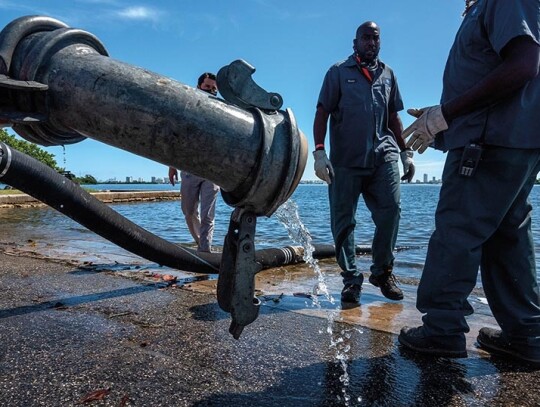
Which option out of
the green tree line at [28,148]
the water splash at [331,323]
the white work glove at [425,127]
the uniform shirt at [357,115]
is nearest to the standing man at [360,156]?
the uniform shirt at [357,115]

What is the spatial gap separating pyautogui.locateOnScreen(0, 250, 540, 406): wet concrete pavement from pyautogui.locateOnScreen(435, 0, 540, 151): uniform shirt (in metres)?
1.17

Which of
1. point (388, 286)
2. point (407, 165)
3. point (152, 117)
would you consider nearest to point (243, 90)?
point (152, 117)

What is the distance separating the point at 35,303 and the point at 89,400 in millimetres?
1703

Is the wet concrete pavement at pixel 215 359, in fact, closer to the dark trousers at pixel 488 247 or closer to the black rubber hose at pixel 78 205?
the dark trousers at pixel 488 247

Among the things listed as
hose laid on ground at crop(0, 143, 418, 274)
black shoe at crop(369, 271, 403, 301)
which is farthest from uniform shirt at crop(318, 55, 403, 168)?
hose laid on ground at crop(0, 143, 418, 274)

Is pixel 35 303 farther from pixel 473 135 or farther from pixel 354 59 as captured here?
pixel 354 59

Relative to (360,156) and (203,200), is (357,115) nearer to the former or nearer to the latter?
(360,156)

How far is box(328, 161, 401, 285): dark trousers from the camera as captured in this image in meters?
3.96

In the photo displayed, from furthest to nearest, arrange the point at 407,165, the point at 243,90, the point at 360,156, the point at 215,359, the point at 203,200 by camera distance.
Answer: the point at 203,200
the point at 407,165
the point at 360,156
the point at 215,359
the point at 243,90

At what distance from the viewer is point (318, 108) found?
4199 millimetres

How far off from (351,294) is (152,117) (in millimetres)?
2869

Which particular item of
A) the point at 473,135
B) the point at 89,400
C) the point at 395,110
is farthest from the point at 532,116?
the point at 89,400

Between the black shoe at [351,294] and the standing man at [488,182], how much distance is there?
3.84ft

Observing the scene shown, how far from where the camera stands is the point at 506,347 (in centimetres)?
245
